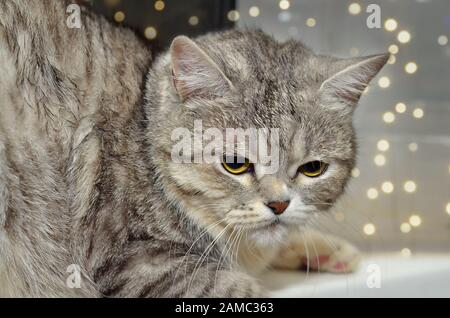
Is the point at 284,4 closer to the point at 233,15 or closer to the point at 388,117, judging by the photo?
the point at 233,15

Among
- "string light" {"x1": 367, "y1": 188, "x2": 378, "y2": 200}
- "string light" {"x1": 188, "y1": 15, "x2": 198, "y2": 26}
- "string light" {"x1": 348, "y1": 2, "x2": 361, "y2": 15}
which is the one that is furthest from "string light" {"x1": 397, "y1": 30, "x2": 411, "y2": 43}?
"string light" {"x1": 188, "y1": 15, "x2": 198, "y2": 26}

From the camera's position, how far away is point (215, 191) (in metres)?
1.25

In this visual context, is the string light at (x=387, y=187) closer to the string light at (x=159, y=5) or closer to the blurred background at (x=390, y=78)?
the blurred background at (x=390, y=78)

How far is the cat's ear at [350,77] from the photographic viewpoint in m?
1.33

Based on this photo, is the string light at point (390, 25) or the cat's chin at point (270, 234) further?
the string light at point (390, 25)

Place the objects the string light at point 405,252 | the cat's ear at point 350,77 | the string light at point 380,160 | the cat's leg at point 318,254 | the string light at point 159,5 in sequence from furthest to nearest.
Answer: the string light at point 380,160
the string light at point 159,5
the string light at point 405,252
the cat's leg at point 318,254
the cat's ear at point 350,77

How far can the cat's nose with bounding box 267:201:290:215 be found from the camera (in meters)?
1.22

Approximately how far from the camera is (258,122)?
1.24m

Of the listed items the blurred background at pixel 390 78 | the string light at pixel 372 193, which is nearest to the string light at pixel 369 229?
the blurred background at pixel 390 78

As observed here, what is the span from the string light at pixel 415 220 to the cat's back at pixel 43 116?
972 millimetres

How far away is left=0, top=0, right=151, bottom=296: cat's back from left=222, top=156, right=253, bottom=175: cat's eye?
0.27 meters

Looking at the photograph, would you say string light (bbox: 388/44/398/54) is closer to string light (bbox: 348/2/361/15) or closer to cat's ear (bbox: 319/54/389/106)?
string light (bbox: 348/2/361/15)

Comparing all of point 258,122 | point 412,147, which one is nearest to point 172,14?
point 258,122
